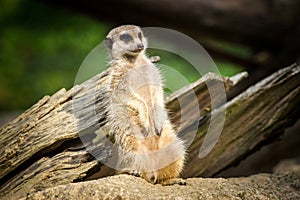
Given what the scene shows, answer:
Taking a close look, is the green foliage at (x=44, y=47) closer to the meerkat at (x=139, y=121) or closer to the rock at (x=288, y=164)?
the rock at (x=288, y=164)

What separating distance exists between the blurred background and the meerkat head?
0.83 metres

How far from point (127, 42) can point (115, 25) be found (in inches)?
93.0

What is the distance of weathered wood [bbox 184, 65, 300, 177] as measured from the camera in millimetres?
2377

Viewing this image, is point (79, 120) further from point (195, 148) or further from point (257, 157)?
point (257, 157)

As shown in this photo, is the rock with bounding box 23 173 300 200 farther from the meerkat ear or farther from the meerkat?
the meerkat ear

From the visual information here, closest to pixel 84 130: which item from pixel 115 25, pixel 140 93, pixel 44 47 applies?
pixel 140 93

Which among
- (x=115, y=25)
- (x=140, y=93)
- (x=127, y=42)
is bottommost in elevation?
(x=140, y=93)

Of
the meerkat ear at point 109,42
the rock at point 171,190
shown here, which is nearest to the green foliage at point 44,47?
the meerkat ear at point 109,42

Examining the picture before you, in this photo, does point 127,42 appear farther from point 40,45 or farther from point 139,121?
point 40,45

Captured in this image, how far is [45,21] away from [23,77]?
604mm

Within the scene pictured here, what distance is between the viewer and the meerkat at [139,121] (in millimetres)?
2018

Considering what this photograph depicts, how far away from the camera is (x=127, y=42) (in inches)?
83.9

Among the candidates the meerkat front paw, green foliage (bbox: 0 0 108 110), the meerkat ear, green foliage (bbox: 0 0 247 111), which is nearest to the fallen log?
the meerkat ear

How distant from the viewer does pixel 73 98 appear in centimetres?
220
